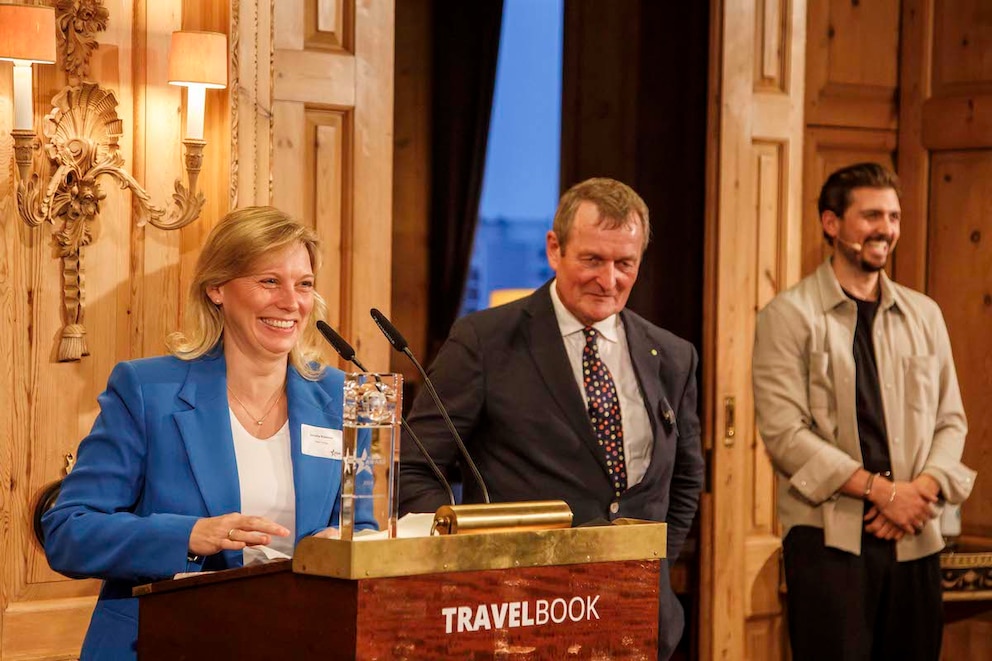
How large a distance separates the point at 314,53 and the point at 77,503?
2160 millimetres

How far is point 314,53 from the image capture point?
13.7 feet

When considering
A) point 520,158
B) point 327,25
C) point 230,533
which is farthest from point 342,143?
point 520,158

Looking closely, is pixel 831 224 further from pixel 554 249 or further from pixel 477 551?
pixel 477 551

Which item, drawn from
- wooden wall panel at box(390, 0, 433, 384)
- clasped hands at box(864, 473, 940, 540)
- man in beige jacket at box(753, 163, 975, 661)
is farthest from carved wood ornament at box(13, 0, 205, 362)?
wooden wall panel at box(390, 0, 433, 384)

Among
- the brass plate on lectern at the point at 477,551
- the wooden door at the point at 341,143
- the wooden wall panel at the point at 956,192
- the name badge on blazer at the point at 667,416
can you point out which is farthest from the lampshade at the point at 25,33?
the wooden wall panel at the point at 956,192

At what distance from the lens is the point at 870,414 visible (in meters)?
4.18

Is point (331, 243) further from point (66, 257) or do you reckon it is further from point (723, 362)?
point (723, 362)

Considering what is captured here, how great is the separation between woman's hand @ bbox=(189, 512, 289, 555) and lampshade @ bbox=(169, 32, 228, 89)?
5.52 ft

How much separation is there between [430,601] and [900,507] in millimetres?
2732

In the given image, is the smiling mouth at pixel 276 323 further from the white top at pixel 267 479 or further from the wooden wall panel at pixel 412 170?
the wooden wall panel at pixel 412 170

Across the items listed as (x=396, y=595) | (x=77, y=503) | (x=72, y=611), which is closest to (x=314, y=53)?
(x=72, y=611)

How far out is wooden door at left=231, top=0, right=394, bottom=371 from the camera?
416 cm

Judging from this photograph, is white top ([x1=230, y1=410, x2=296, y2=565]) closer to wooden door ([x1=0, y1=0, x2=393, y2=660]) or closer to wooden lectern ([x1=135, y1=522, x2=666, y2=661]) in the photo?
wooden lectern ([x1=135, y1=522, x2=666, y2=661])

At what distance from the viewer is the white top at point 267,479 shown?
246 centimetres
